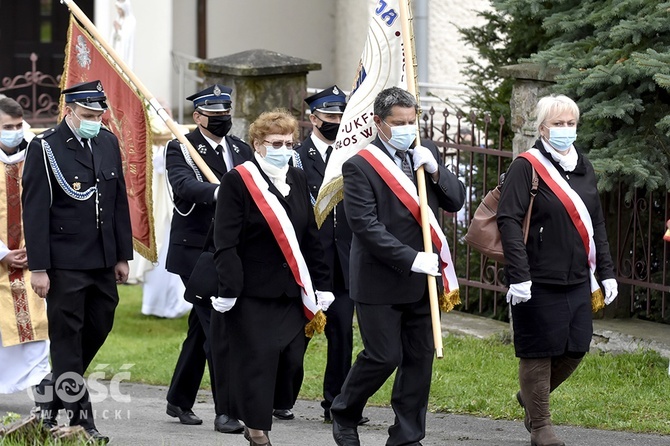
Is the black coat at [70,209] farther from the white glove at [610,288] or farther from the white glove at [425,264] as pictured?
the white glove at [610,288]

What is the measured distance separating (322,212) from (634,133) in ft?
7.75

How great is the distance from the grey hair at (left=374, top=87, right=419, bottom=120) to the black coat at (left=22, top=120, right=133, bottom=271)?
1.57 meters

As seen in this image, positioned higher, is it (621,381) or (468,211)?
(468,211)

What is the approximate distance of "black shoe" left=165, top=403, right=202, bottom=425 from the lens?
7.87 m

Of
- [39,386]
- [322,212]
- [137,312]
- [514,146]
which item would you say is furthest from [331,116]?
[137,312]

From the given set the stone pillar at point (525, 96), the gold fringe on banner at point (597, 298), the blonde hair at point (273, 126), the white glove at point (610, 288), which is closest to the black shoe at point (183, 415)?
the blonde hair at point (273, 126)

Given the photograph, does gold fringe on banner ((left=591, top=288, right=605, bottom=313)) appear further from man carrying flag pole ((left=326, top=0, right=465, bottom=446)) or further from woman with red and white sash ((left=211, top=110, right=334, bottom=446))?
woman with red and white sash ((left=211, top=110, right=334, bottom=446))

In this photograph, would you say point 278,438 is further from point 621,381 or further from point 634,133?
point 634,133

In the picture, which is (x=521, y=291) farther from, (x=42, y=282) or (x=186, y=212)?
(x=42, y=282)

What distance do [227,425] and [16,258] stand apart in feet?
5.36

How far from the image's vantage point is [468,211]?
10.5 meters

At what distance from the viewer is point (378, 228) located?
6.47 meters

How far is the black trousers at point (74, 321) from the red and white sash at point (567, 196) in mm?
2281

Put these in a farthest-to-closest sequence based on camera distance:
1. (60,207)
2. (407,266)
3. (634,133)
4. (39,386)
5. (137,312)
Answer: (137,312), (634,133), (39,386), (60,207), (407,266)
